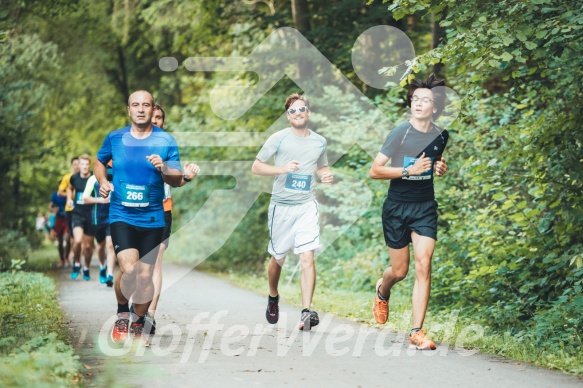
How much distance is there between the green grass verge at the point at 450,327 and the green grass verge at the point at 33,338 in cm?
341

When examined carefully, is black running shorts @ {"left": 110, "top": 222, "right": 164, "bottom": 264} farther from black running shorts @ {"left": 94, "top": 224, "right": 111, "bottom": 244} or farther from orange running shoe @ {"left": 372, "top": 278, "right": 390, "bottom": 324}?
black running shorts @ {"left": 94, "top": 224, "right": 111, "bottom": 244}

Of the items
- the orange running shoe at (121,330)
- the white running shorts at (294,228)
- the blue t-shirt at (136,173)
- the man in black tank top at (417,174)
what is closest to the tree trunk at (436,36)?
the white running shorts at (294,228)

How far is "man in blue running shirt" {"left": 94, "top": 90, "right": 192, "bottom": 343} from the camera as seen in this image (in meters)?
8.00

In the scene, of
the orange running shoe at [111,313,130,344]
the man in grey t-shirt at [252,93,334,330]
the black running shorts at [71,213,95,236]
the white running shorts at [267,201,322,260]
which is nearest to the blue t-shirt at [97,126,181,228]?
the orange running shoe at [111,313,130,344]

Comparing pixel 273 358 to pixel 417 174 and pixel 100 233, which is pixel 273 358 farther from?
pixel 100 233

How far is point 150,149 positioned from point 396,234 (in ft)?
7.81

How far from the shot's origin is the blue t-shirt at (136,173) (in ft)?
26.3

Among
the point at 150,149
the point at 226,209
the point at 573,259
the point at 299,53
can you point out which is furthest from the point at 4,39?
the point at 226,209

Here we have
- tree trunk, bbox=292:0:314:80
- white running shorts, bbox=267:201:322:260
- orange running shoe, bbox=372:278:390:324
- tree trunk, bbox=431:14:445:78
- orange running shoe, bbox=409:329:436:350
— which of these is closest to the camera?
orange running shoe, bbox=409:329:436:350

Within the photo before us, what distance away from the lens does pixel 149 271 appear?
26.9ft

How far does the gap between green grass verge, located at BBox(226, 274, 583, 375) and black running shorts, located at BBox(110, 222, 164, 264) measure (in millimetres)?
2756

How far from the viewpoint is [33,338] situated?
7.06m

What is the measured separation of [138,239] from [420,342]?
8.70ft

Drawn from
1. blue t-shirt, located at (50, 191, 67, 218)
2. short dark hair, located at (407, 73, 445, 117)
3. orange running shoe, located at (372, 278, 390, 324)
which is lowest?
blue t-shirt, located at (50, 191, 67, 218)
